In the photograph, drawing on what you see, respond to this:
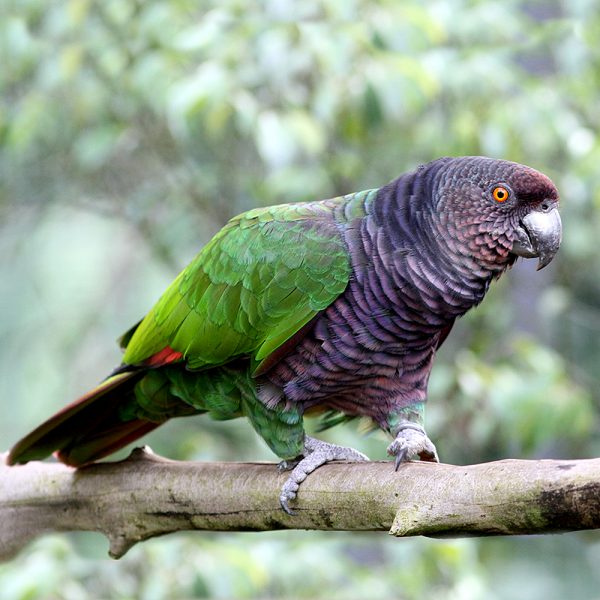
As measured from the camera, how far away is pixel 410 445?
6.42 ft

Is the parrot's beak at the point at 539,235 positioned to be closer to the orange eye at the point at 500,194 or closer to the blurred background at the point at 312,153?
the orange eye at the point at 500,194

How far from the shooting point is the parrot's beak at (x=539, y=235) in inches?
75.4

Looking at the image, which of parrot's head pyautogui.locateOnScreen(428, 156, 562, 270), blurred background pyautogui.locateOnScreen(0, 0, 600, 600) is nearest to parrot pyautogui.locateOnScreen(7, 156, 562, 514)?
parrot's head pyautogui.locateOnScreen(428, 156, 562, 270)

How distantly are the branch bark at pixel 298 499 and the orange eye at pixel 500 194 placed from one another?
581 millimetres

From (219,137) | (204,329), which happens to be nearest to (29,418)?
(219,137)

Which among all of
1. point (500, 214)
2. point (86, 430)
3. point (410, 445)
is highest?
point (500, 214)

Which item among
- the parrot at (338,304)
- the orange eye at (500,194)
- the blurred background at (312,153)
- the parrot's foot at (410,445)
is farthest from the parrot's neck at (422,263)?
the blurred background at (312,153)

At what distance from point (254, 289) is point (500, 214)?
569 mm

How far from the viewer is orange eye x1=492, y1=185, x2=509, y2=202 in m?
1.92

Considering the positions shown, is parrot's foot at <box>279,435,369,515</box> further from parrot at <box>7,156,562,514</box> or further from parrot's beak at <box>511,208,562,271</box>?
parrot's beak at <box>511,208,562,271</box>

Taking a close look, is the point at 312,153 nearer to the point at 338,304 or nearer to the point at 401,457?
the point at 338,304

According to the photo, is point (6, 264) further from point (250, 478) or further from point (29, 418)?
point (250, 478)

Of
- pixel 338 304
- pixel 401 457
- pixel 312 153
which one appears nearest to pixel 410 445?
pixel 401 457

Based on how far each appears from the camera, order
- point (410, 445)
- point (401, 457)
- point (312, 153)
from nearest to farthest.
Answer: point (401, 457) < point (410, 445) < point (312, 153)
